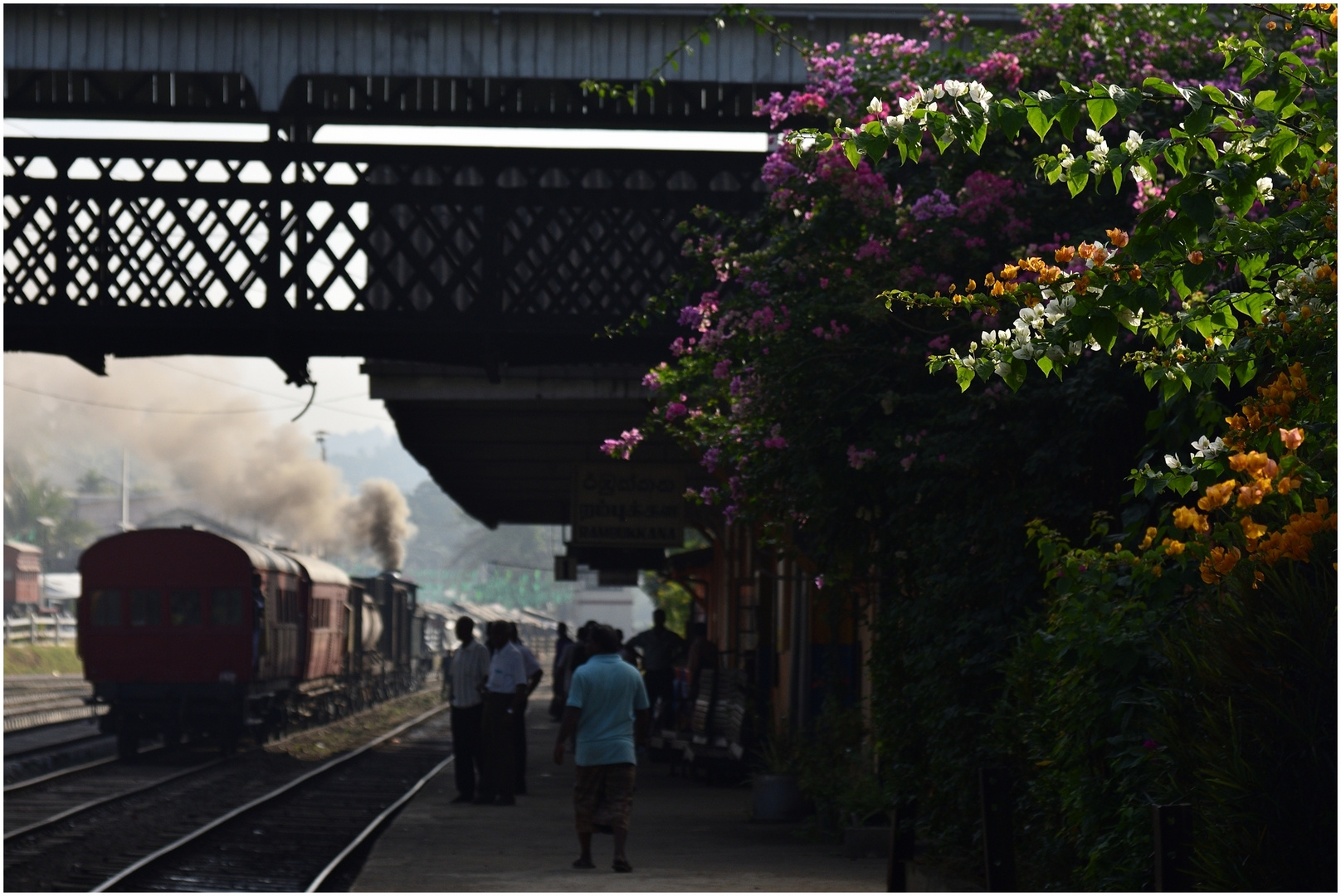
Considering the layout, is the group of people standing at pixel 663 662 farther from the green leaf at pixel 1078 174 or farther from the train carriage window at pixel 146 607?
the green leaf at pixel 1078 174

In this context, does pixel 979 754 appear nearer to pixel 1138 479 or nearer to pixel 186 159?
pixel 1138 479

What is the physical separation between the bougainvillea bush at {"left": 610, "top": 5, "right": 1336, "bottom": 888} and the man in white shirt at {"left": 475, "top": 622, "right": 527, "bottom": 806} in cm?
342

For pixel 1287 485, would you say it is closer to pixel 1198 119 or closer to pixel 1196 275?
pixel 1196 275

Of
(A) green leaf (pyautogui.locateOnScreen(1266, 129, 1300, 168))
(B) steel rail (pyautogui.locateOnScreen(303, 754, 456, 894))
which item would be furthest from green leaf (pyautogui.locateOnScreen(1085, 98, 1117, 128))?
(B) steel rail (pyautogui.locateOnScreen(303, 754, 456, 894))

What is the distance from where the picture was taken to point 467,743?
54.1ft

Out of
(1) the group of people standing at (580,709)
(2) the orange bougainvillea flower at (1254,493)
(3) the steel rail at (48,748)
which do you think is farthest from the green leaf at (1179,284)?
(3) the steel rail at (48,748)

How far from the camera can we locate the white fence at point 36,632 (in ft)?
224

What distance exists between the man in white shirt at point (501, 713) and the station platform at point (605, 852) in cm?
31

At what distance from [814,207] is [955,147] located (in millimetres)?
1001

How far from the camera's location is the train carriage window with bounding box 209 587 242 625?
26.1m

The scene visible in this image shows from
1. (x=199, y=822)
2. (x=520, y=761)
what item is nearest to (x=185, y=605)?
(x=199, y=822)

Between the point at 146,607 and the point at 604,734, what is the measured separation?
57.3 ft

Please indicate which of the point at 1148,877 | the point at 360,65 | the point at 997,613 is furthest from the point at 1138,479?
the point at 360,65

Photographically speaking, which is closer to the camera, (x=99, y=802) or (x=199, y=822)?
(x=199, y=822)
